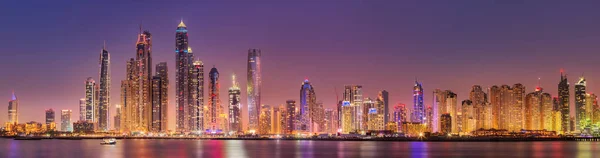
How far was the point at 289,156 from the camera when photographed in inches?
4660

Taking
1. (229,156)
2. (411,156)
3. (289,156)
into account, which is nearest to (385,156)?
(411,156)

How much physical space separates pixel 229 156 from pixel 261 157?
5.34 m

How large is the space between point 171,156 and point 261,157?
522 inches

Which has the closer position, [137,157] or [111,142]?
[137,157]

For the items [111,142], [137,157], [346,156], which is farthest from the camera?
[111,142]

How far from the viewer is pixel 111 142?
188 meters

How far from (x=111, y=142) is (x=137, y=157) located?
8039 centimetres

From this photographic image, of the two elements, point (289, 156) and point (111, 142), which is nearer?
point (289, 156)

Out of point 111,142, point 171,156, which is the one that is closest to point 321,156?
point 171,156

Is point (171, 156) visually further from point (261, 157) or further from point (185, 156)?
point (261, 157)

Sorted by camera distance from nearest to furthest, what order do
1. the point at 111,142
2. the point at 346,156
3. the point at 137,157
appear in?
the point at 137,157 → the point at 346,156 → the point at 111,142

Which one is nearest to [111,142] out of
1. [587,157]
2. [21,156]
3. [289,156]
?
[21,156]

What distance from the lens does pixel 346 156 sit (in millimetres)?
Result: 118625

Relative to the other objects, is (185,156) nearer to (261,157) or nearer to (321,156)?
(261,157)
